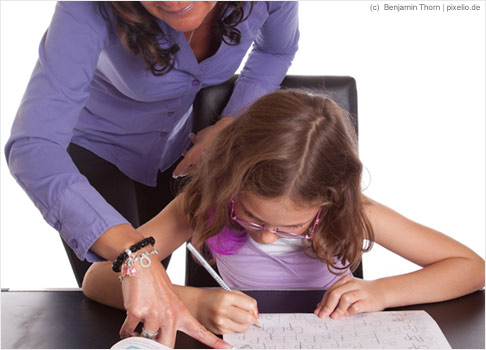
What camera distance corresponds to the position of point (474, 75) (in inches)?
118

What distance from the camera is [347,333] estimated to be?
110 cm

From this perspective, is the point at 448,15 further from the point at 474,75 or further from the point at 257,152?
the point at 257,152

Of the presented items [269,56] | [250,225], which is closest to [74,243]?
[250,225]

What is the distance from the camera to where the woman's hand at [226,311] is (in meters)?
1.10

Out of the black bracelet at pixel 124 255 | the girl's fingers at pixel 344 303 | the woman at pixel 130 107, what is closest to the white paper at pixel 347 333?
the girl's fingers at pixel 344 303

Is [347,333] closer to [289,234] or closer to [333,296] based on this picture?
[333,296]

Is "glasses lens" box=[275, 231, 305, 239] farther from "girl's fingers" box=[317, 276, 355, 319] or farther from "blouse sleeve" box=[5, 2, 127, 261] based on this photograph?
"blouse sleeve" box=[5, 2, 127, 261]

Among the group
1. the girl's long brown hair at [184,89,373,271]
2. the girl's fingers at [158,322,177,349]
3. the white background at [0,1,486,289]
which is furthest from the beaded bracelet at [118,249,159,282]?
the white background at [0,1,486,289]

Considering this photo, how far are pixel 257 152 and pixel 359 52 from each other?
6.57 feet

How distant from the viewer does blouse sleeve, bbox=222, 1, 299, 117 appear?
5.00 ft

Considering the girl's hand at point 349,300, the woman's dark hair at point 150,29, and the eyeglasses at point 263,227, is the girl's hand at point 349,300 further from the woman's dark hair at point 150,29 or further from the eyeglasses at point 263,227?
the woman's dark hair at point 150,29

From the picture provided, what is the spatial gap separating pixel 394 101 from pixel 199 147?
183 cm

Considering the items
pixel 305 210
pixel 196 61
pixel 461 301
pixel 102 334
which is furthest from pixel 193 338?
pixel 196 61

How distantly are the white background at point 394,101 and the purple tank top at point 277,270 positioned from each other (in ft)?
5.04
